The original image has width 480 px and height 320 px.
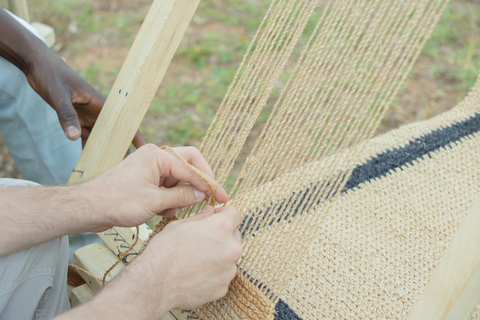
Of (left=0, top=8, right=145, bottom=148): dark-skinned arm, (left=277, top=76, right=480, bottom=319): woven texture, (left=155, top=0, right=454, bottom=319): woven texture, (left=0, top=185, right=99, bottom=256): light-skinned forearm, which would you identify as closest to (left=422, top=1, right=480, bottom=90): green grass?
(left=277, top=76, right=480, bottom=319): woven texture

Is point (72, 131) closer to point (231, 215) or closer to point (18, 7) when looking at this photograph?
point (231, 215)

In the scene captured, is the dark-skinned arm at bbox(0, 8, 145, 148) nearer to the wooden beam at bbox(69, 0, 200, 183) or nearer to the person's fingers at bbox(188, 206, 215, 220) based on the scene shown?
the wooden beam at bbox(69, 0, 200, 183)

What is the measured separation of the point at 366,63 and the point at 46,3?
2.84m

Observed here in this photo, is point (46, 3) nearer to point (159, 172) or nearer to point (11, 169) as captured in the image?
point (11, 169)

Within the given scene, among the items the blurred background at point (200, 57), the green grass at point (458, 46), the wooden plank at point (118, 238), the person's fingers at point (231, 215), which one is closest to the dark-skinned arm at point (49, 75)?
the wooden plank at point (118, 238)

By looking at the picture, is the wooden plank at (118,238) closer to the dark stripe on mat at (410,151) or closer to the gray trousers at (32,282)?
the gray trousers at (32,282)

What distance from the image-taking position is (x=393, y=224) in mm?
1133

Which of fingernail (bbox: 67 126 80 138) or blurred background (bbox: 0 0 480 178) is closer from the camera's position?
fingernail (bbox: 67 126 80 138)

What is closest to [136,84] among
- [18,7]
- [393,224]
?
[393,224]

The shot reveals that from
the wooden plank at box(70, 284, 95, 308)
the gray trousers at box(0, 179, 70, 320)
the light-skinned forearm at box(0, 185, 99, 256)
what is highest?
the light-skinned forearm at box(0, 185, 99, 256)

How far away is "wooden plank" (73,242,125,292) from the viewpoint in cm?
110

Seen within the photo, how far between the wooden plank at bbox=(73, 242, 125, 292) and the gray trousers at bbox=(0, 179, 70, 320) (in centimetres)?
12

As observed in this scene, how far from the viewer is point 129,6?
3.23 m

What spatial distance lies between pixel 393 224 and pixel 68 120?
0.83 metres
